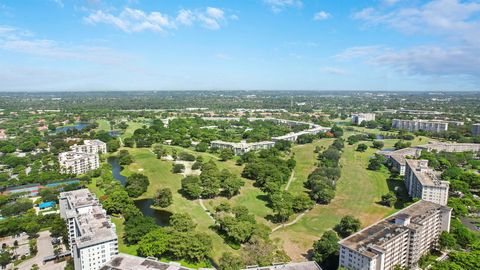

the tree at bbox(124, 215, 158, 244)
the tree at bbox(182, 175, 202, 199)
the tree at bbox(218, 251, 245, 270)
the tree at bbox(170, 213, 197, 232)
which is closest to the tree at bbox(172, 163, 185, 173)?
the tree at bbox(182, 175, 202, 199)

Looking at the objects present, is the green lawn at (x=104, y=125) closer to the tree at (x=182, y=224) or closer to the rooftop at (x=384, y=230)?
the tree at (x=182, y=224)

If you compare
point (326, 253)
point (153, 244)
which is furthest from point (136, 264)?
point (326, 253)

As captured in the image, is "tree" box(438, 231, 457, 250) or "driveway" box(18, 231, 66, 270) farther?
"tree" box(438, 231, 457, 250)

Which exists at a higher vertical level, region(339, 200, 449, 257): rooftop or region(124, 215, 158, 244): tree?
region(339, 200, 449, 257): rooftop

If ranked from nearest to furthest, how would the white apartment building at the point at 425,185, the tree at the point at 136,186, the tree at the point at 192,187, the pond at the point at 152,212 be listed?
the pond at the point at 152,212, the white apartment building at the point at 425,185, the tree at the point at 192,187, the tree at the point at 136,186

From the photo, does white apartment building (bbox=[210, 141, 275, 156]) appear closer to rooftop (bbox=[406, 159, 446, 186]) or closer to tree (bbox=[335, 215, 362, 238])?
rooftop (bbox=[406, 159, 446, 186])

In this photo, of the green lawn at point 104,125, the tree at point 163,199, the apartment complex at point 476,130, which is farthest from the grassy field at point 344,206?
the green lawn at point 104,125

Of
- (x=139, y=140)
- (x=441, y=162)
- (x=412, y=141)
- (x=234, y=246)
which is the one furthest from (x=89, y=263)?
(x=412, y=141)
